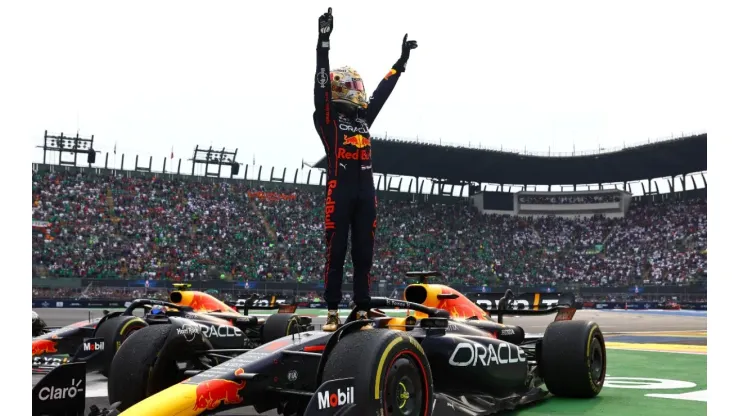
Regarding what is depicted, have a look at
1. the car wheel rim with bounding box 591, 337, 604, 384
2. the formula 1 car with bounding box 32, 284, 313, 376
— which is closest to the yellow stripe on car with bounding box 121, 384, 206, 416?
the formula 1 car with bounding box 32, 284, 313, 376

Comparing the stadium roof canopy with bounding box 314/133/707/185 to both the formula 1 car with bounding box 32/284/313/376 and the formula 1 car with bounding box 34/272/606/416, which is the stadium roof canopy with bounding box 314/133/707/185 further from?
the formula 1 car with bounding box 34/272/606/416

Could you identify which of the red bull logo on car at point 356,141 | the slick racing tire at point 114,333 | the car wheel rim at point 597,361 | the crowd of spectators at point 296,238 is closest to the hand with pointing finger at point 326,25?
the red bull logo on car at point 356,141

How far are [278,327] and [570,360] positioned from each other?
497 centimetres

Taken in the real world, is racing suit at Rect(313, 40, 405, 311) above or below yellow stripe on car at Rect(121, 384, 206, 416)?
above

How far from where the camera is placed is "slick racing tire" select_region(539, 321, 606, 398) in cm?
670

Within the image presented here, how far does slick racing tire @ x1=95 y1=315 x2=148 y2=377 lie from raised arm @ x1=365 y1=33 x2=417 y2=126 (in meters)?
4.23


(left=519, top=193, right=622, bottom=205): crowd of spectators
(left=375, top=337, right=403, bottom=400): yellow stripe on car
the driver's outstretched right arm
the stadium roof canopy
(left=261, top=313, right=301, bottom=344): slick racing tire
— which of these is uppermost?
the stadium roof canopy

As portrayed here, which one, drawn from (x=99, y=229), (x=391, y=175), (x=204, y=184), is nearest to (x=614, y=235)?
(x=391, y=175)

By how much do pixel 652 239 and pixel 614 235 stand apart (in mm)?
2474

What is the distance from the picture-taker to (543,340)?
6922mm

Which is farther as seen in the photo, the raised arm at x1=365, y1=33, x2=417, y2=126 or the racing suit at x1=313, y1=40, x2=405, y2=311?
the raised arm at x1=365, y1=33, x2=417, y2=126

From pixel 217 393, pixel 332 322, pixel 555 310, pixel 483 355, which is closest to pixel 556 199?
pixel 555 310

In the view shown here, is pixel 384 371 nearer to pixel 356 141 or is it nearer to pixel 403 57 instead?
pixel 356 141

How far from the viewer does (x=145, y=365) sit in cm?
533
